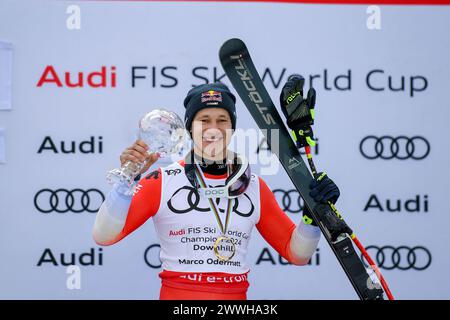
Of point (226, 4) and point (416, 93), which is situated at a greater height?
point (226, 4)

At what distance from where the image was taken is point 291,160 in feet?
11.8

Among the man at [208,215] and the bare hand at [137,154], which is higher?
the bare hand at [137,154]

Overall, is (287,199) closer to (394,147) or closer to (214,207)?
(394,147)

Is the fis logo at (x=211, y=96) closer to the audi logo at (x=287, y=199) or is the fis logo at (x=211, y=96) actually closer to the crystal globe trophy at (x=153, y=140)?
the crystal globe trophy at (x=153, y=140)

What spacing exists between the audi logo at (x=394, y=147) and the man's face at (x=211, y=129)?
1.51 metres

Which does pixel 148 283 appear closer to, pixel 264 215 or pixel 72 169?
pixel 72 169

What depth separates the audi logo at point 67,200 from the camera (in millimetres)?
4547

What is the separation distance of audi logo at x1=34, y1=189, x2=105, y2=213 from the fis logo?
1435 millimetres

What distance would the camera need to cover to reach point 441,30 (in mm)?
4715

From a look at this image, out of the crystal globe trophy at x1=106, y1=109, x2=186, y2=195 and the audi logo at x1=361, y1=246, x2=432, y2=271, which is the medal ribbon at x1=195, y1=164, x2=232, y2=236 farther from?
the audi logo at x1=361, y1=246, x2=432, y2=271

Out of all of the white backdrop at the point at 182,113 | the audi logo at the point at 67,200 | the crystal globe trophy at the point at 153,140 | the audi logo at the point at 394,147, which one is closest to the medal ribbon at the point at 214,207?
the crystal globe trophy at the point at 153,140

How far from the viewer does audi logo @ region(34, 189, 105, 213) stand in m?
4.55

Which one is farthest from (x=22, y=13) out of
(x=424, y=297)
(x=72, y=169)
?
(x=424, y=297)

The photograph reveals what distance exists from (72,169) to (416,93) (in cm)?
218
